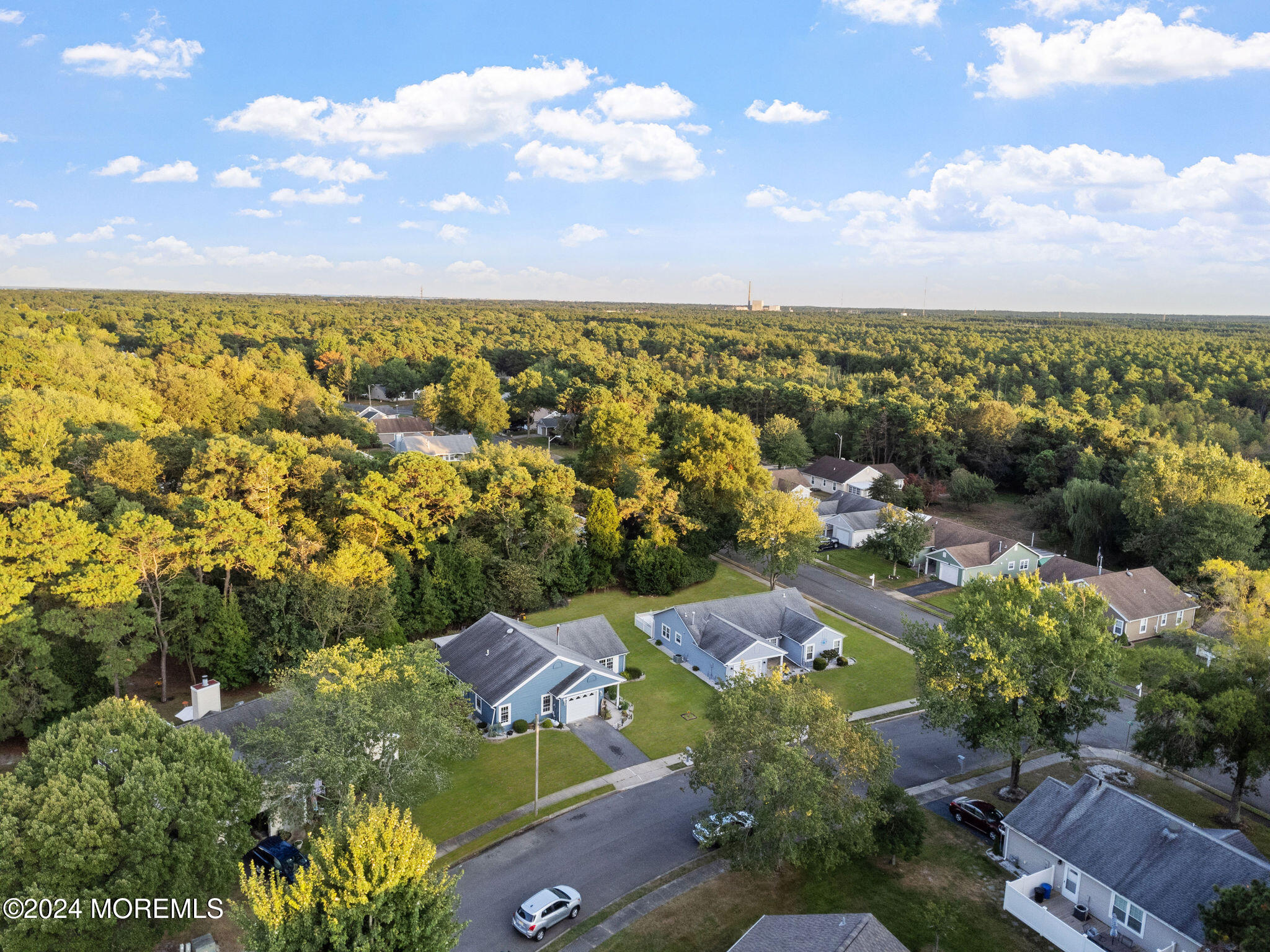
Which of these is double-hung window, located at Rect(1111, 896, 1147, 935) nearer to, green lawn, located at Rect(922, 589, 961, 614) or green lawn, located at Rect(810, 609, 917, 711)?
green lawn, located at Rect(810, 609, 917, 711)

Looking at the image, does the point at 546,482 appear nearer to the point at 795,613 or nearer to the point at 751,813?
the point at 795,613

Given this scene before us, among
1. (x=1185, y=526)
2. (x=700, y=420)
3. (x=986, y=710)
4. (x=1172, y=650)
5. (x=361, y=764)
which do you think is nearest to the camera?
(x=361, y=764)

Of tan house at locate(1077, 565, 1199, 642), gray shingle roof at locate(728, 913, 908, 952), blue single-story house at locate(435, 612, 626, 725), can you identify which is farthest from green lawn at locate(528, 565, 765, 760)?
tan house at locate(1077, 565, 1199, 642)

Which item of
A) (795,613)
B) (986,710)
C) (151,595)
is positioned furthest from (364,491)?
(986,710)

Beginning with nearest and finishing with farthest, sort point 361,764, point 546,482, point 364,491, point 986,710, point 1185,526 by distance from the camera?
1. point 361,764
2. point 986,710
3. point 364,491
4. point 546,482
5. point 1185,526

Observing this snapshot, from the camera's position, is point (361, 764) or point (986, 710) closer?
point (361, 764)

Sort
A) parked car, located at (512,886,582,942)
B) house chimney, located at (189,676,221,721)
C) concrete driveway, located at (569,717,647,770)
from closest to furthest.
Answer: parked car, located at (512,886,582,942) < house chimney, located at (189,676,221,721) < concrete driveway, located at (569,717,647,770)

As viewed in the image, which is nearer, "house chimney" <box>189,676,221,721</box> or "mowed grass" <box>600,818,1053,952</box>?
"mowed grass" <box>600,818,1053,952</box>
